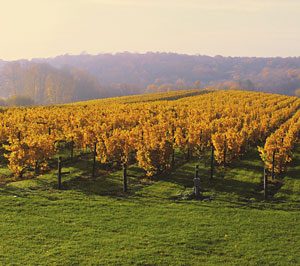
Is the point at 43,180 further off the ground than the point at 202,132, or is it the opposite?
the point at 202,132

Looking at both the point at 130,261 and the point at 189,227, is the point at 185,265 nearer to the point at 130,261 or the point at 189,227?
the point at 130,261

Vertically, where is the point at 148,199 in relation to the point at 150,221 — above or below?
above

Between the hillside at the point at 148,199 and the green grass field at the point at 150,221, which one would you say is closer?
the green grass field at the point at 150,221

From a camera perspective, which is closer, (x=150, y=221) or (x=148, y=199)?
(x=150, y=221)

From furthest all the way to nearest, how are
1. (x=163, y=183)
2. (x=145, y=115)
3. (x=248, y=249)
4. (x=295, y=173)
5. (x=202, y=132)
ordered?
(x=145, y=115)
(x=202, y=132)
(x=295, y=173)
(x=163, y=183)
(x=248, y=249)

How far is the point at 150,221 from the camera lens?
3291cm

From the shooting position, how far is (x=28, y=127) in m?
56.7

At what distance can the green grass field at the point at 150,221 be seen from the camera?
27.1 metres

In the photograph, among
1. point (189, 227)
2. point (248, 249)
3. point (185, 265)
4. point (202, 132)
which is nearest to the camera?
point (185, 265)

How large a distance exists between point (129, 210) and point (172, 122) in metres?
27.5

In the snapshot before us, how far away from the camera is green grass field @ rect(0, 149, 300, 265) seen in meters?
27.1

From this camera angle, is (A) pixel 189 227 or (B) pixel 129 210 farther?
(B) pixel 129 210

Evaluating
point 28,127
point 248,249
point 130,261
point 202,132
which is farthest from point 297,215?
point 28,127

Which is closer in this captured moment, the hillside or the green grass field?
the green grass field
